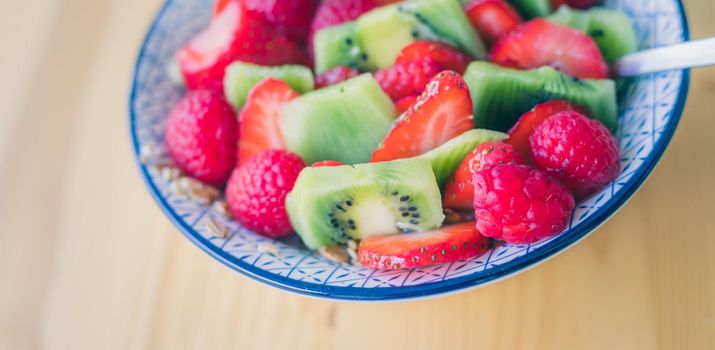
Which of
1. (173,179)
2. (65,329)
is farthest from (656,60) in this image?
(65,329)

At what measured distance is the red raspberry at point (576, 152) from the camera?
0.93 meters

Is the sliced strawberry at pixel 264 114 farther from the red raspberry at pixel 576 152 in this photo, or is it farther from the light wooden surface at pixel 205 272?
the red raspberry at pixel 576 152

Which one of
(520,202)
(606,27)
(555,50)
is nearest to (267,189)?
(520,202)

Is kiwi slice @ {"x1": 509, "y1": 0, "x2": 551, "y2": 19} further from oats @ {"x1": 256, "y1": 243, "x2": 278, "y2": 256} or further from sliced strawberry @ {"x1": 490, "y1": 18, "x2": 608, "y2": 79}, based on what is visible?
oats @ {"x1": 256, "y1": 243, "x2": 278, "y2": 256}

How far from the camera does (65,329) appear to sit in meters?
1.21

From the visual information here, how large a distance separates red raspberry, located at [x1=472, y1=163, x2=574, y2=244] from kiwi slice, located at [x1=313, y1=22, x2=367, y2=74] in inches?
17.0

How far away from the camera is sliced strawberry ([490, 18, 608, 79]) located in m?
1.11

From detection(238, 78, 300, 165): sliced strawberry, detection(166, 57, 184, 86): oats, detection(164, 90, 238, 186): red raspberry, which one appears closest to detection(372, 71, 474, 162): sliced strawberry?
detection(238, 78, 300, 165): sliced strawberry

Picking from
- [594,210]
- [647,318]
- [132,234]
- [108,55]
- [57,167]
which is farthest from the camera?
[108,55]

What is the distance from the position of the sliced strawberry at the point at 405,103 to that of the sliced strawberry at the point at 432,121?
6 cm

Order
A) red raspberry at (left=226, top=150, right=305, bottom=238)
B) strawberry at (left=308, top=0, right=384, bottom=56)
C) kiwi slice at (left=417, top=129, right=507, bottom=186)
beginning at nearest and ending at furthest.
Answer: kiwi slice at (left=417, top=129, right=507, bottom=186) → red raspberry at (left=226, top=150, right=305, bottom=238) → strawberry at (left=308, top=0, right=384, bottom=56)

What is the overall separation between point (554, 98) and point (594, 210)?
23cm

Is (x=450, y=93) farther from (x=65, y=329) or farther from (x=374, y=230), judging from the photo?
(x=65, y=329)

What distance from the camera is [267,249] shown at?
107 centimetres
